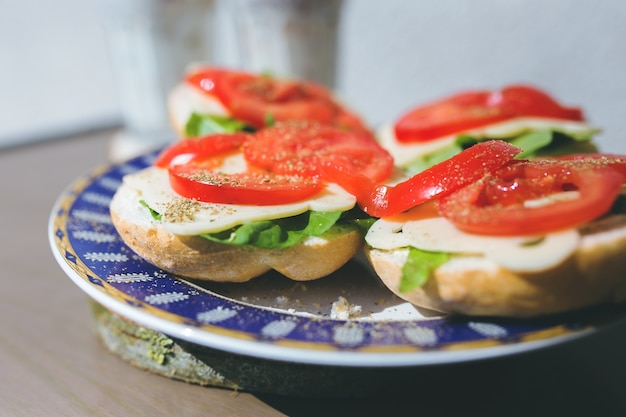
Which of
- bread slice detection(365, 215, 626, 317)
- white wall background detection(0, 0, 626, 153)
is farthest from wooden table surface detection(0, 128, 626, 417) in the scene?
white wall background detection(0, 0, 626, 153)

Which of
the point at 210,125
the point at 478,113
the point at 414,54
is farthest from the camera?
the point at 414,54

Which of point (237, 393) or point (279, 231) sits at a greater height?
point (279, 231)

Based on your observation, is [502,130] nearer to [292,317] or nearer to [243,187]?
[243,187]

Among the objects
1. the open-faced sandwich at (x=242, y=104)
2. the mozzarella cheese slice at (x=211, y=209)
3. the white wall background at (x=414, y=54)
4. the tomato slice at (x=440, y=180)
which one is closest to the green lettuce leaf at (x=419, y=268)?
the tomato slice at (x=440, y=180)

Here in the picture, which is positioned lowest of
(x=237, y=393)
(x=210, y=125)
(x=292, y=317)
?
(x=237, y=393)

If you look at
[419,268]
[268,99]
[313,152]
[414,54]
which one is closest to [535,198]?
[419,268]

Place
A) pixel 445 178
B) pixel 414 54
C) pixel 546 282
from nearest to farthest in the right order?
pixel 546 282 → pixel 445 178 → pixel 414 54
